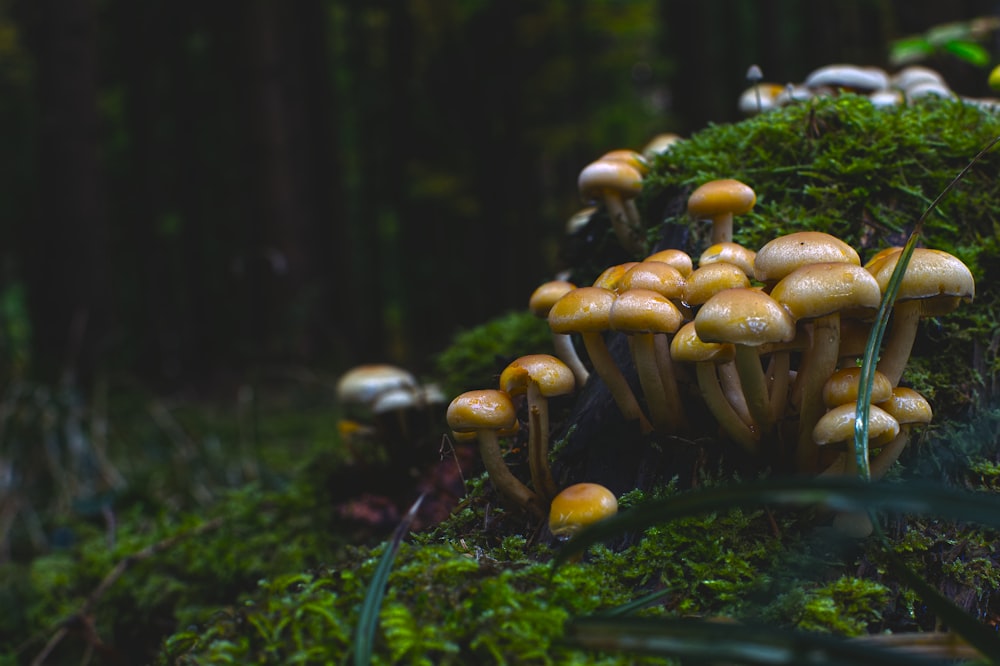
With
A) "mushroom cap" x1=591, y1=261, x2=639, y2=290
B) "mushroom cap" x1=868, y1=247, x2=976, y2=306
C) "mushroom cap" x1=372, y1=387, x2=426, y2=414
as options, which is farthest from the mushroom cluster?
"mushroom cap" x1=372, y1=387, x2=426, y2=414

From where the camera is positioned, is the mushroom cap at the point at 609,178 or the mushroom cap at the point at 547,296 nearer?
the mushroom cap at the point at 547,296

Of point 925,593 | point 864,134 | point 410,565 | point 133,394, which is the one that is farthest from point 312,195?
point 925,593

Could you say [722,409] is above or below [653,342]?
below

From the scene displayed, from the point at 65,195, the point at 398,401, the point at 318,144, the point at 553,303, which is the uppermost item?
the point at 318,144

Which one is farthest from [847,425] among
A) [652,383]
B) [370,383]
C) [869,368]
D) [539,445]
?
[370,383]

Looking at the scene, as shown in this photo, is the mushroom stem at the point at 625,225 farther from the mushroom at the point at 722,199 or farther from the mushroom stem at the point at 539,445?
the mushroom stem at the point at 539,445

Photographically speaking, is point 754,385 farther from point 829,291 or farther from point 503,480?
point 503,480

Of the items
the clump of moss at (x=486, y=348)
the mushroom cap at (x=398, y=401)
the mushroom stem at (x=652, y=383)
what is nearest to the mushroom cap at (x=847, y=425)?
the mushroom stem at (x=652, y=383)
